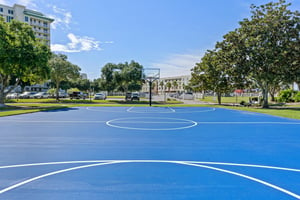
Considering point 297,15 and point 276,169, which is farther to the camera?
point 297,15

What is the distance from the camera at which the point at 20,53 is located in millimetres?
20312

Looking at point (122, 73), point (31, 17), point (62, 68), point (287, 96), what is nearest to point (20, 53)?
point (62, 68)

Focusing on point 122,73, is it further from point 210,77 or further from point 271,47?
point 271,47

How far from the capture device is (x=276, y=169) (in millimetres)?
4691

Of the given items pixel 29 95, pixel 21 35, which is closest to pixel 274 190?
pixel 21 35

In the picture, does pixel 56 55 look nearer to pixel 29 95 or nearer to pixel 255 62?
pixel 29 95

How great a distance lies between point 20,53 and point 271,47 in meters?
26.3

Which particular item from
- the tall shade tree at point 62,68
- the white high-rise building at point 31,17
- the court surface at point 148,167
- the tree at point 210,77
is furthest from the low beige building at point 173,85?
the court surface at point 148,167

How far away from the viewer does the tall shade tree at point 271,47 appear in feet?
72.1

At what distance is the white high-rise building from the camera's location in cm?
6722

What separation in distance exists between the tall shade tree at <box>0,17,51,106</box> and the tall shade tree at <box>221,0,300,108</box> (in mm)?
21380

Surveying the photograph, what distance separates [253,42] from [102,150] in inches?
871

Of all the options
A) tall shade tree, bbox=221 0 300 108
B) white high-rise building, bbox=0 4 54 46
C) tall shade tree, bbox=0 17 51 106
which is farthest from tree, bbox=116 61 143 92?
white high-rise building, bbox=0 4 54 46

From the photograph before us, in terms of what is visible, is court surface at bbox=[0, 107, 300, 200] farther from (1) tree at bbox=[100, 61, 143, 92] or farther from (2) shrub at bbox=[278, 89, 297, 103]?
(2) shrub at bbox=[278, 89, 297, 103]
